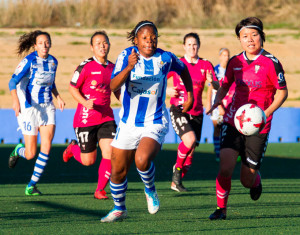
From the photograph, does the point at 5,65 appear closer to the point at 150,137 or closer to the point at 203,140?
the point at 203,140

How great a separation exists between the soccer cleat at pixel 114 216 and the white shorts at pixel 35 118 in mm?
3307

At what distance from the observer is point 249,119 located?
7156mm

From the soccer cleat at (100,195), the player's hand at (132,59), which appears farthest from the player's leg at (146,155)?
the soccer cleat at (100,195)

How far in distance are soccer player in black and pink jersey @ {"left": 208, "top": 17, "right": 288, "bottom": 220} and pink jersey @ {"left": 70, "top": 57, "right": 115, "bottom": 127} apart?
260 cm

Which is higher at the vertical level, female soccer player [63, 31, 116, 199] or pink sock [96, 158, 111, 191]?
female soccer player [63, 31, 116, 199]

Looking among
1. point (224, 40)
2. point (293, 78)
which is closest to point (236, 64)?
point (293, 78)

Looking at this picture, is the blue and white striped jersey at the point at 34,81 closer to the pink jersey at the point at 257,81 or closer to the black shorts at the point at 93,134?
the black shorts at the point at 93,134

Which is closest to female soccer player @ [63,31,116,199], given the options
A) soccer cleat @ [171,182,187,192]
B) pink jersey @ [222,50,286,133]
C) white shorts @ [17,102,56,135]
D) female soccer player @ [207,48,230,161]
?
white shorts @ [17,102,56,135]

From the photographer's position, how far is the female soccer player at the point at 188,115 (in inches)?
418

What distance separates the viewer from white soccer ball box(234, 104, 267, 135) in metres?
7.20

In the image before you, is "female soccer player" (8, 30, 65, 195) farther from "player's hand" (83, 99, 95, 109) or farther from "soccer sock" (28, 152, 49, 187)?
"player's hand" (83, 99, 95, 109)

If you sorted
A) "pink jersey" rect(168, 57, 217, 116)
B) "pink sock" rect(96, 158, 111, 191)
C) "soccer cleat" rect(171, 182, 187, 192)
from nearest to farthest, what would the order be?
"pink sock" rect(96, 158, 111, 191) < "soccer cleat" rect(171, 182, 187, 192) < "pink jersey" rect(168, 57, 217, 116)

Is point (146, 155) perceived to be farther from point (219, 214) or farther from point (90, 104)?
A: point (90, 104)

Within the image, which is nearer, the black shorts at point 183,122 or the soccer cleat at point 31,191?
the soccer cleat at point 31,191
